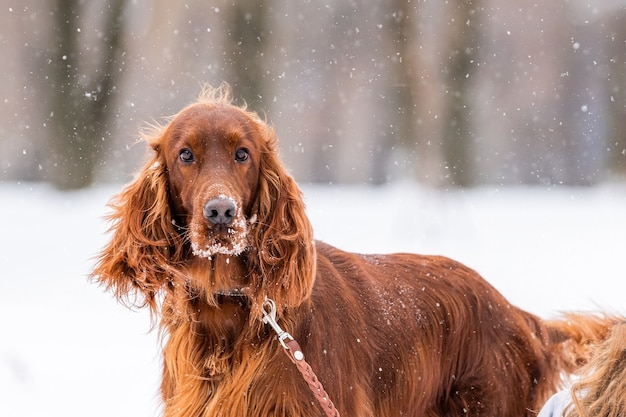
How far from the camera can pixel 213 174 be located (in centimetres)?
318

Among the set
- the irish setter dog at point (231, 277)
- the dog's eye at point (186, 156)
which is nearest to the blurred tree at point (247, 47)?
the irish setter dog at point (231, 277)

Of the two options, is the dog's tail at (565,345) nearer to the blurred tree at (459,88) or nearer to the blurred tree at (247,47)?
the blurred tree at (247,47)

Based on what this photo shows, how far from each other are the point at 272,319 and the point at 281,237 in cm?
33

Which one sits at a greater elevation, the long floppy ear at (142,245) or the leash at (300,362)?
the long floppy ear at (142,245)

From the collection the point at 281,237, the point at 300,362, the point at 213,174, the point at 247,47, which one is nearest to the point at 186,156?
the point at 213,174

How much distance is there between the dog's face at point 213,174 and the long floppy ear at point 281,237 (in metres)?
0.05

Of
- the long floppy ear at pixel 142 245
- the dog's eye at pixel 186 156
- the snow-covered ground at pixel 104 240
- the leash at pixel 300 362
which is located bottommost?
the snow-covered ground at pixel 104 240

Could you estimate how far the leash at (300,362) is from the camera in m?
3.21

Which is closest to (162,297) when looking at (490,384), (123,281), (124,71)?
Result: (123,281)

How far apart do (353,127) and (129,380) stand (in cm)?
904

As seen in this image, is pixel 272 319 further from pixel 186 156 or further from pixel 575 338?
pixel 575 338

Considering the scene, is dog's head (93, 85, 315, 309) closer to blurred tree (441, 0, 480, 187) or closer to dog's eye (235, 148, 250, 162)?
dog's eye (235, 148, 250, 162)

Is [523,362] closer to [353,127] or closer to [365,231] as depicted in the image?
[365,231]

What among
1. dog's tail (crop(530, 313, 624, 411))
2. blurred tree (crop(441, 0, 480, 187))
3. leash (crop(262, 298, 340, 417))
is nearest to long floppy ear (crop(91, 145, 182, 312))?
leash (crop(262, 298, 340, 417))
